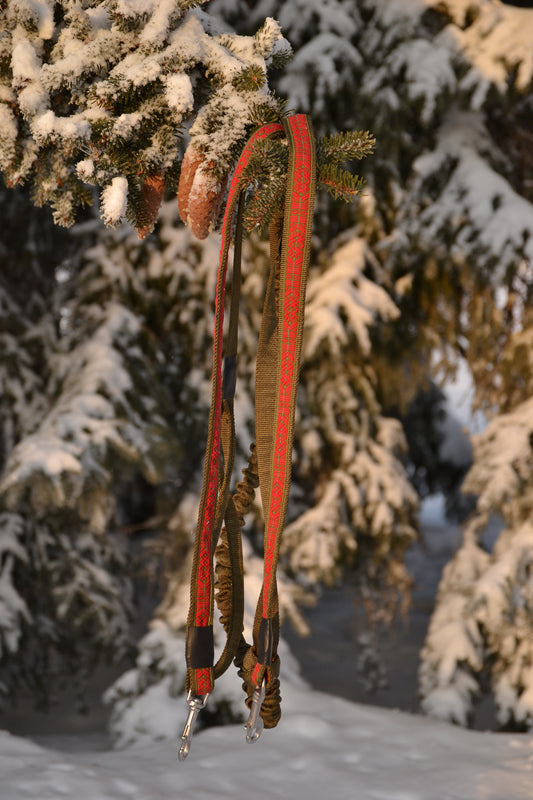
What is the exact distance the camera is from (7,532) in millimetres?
4082

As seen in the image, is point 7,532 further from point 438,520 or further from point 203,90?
point 438,520

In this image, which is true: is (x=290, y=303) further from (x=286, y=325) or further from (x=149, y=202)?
(x=149, y=202)

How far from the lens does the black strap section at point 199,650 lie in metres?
1.10

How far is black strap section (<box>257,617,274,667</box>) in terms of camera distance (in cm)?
108

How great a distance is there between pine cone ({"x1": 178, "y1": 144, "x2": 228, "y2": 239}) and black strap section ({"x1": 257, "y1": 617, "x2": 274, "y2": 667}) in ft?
2.03

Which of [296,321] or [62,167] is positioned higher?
[62,167]

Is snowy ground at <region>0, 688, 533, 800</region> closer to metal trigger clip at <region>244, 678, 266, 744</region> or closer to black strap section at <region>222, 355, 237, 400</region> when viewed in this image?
metal trigger clip at <region>244, 678, 266, 744</region>

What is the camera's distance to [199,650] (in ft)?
3.60

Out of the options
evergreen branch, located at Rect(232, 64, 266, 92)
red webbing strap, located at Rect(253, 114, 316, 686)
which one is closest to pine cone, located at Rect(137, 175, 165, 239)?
evergreen branch, located at Rect(232, 64, 266, 92)

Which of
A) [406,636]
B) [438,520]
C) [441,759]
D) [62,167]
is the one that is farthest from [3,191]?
[438,520]

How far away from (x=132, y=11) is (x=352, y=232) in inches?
117

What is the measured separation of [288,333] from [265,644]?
0.45 metres

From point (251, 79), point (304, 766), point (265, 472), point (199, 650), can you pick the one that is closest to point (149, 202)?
point (251, 79)

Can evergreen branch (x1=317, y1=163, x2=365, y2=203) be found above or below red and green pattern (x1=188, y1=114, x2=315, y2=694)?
above
